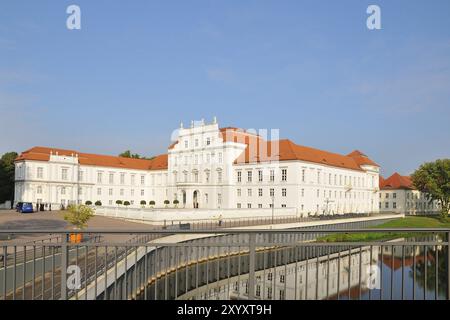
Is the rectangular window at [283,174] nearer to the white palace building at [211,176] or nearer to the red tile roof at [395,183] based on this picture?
the white palace building at [211,176]

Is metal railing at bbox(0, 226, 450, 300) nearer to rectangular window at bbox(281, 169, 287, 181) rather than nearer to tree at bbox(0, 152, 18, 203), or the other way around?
rectangular window at bbox(281, 169, 287, 181)

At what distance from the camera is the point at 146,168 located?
71.0 m

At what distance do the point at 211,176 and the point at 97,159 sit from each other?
19.3 m

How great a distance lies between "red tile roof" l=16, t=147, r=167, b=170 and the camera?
184ft

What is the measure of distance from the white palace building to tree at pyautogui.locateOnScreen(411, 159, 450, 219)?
9731mm

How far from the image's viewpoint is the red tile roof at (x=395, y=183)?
8325 cm

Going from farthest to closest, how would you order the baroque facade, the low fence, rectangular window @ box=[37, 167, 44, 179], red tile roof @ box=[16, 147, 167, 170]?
the baroque facade, red tile roof @ box=[16, 147, 167, 170], rectangular window @ box=[37, 167, 44, 179], the low fence

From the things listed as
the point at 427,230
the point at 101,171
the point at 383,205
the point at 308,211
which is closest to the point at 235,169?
the point at 308,211

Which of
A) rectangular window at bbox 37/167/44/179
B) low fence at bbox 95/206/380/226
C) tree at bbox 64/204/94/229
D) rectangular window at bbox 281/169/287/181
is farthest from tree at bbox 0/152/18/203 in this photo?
tree at bbox 64/204/94/229

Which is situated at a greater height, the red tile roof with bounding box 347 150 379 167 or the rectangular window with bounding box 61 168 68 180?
the red tile roof with bounding box 347 150 379 167

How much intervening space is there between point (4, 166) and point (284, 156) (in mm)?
41856

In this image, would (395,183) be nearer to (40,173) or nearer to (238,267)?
(40,173)

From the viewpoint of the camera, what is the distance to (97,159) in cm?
6469
